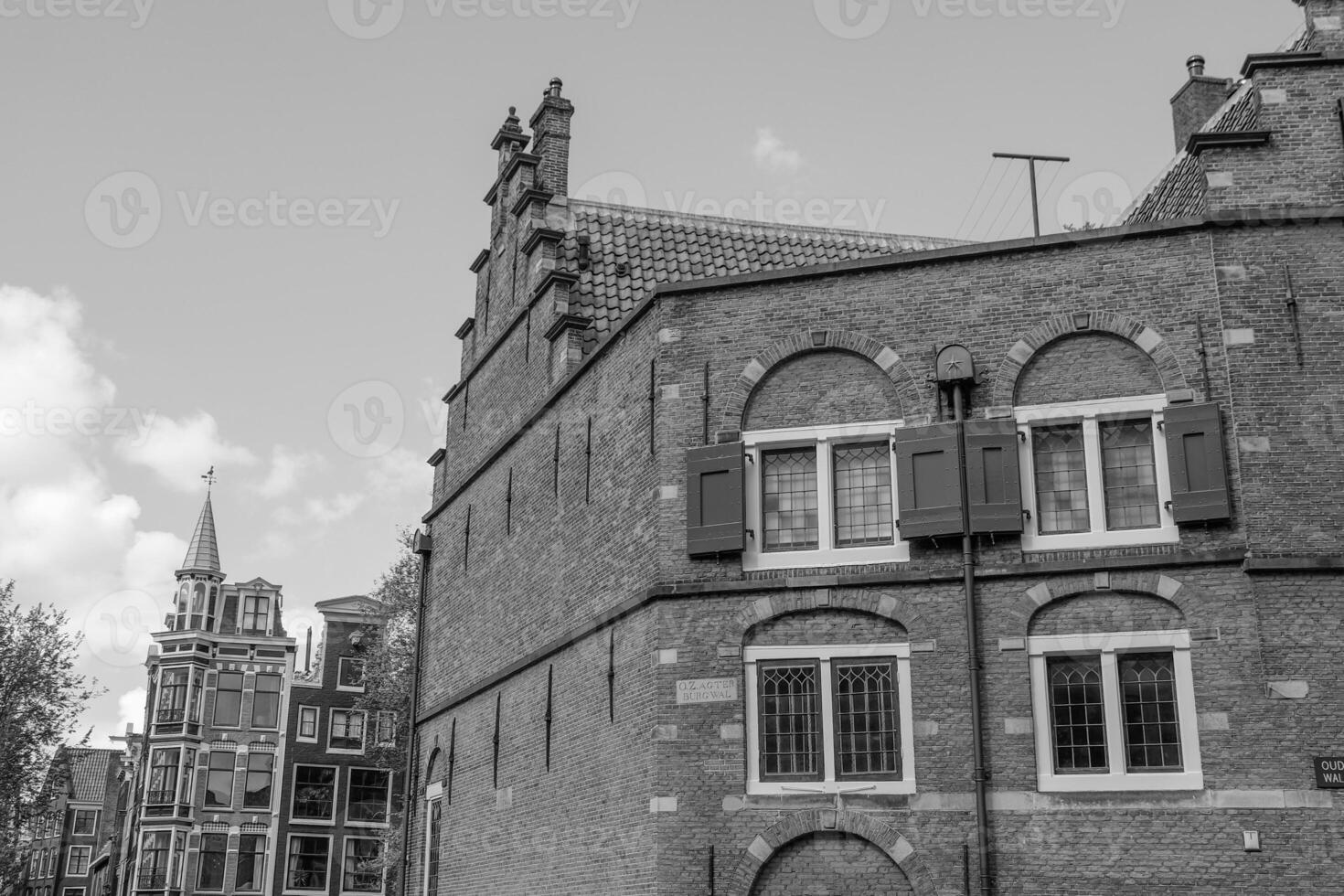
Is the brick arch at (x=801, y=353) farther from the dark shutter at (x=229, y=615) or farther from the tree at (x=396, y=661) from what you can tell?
the dark shutter at (x=229, y=615)

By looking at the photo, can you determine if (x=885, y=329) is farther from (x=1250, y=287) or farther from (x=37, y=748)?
(x=37, y=748)

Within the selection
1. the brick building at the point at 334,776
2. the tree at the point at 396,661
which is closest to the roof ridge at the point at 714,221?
the tree at the point at 396,661

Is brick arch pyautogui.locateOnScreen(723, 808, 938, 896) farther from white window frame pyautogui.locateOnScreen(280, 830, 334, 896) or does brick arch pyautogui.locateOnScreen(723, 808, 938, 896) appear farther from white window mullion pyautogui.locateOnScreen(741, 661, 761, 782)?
white window frame pyautogui.locateOnScreen(280, 830, 334, 896)

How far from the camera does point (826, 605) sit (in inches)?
757

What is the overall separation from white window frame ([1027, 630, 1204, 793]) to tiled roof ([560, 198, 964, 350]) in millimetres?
10152

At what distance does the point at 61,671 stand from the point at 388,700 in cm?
1019

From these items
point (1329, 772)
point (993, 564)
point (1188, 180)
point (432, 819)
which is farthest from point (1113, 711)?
point (432, 819)

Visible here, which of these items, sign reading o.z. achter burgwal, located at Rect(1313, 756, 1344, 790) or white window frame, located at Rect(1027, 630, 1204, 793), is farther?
white window frame, located at Rect(1027, 630, 1204, 793)

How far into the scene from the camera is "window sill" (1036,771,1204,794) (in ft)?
56.7

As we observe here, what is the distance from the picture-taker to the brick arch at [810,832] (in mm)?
18016

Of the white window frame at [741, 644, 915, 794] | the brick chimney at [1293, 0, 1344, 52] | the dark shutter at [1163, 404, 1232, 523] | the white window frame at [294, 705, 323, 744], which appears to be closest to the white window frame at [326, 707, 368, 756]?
the white window frame at [294, 705, 323, 744]

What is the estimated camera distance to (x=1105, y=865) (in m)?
17.3

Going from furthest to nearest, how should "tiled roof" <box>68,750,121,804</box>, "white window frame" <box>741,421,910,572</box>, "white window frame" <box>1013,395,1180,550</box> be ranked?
"tiled roof" <box>68,750,121,804</box> < "white window frame" <box>741,421,910,572</box> < "white window frame" <box>1013,395,1180,550</box>

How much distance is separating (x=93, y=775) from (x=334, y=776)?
4156cm
